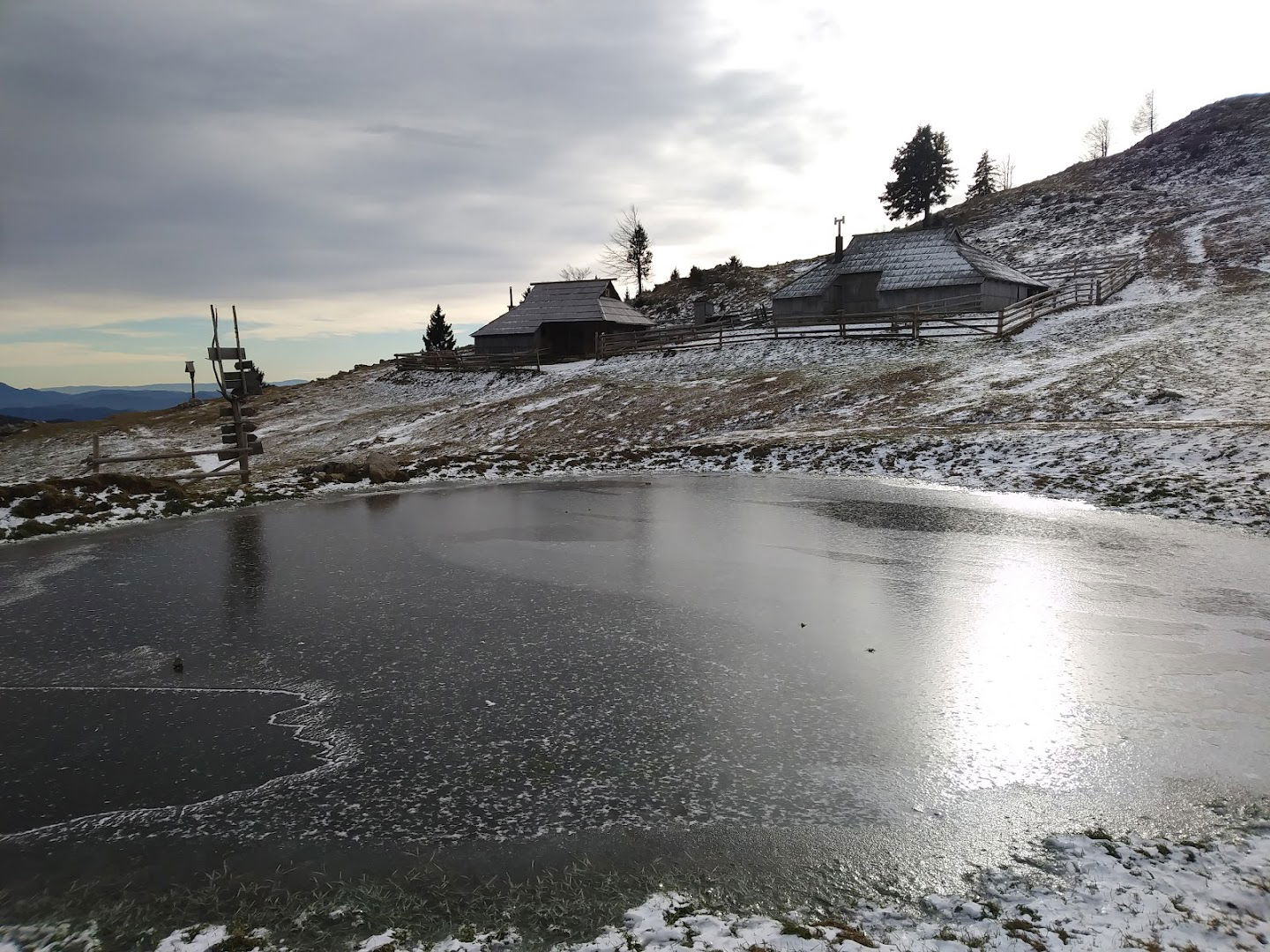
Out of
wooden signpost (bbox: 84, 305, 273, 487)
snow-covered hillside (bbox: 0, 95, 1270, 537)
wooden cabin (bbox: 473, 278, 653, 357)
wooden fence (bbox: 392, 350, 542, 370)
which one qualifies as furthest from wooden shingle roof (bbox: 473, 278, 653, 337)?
wooden signpost (bbox: 84, 305, 273, 487)

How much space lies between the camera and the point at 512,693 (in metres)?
5.82

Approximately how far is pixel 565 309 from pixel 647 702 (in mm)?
46773

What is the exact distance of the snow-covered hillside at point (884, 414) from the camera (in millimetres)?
14344

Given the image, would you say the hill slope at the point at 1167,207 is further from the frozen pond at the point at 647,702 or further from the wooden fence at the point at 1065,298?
the frozen pond at the point at 647,702

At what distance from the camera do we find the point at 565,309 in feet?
165

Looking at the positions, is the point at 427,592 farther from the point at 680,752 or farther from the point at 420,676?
the point at 680,752

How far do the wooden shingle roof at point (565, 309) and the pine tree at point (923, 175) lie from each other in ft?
144

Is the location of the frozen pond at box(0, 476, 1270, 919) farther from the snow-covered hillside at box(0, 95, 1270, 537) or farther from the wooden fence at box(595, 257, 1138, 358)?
the wooden fence at box(595, 257, 1138, 358)

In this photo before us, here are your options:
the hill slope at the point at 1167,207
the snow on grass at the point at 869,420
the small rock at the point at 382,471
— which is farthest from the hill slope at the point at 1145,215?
the small rock at the point at 382,471

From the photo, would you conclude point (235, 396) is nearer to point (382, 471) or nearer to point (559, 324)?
point (382, 471)

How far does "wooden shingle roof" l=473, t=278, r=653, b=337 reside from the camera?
162 feet

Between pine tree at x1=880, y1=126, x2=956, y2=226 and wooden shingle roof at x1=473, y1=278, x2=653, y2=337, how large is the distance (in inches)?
1723

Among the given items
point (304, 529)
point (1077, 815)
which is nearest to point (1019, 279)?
point (304, 529)

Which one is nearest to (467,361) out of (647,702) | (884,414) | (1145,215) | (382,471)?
(382,471)
